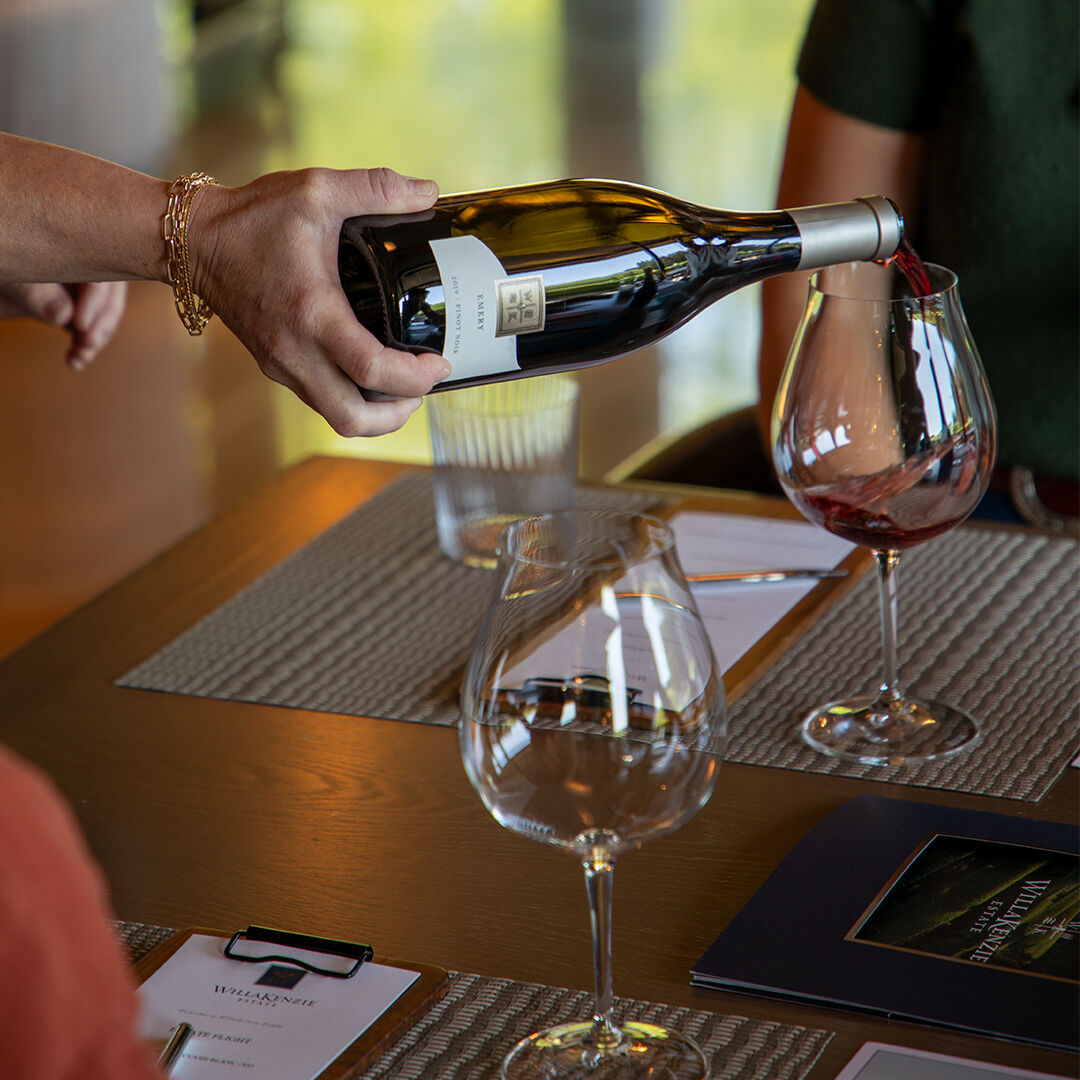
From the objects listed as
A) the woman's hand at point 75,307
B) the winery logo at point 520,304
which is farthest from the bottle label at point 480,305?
the woman's hand at point 75,307

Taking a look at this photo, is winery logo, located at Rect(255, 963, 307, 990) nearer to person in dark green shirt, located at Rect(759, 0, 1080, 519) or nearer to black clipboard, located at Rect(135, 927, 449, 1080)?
black clipboard, located at Rect(135, 927, 449, 1080)

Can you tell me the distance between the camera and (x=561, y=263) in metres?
0.80

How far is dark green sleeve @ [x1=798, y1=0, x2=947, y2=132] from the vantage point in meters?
1.37

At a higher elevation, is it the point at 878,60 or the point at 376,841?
the point at 878,60

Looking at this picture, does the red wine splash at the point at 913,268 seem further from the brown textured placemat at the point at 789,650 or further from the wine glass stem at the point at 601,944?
the wine glass stem at the point at 601,944

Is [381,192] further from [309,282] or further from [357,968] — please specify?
[357,968]

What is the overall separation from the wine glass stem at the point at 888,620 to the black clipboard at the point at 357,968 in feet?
1.05

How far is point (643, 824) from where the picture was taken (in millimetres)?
526

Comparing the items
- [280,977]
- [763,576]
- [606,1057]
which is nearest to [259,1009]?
[280,977]

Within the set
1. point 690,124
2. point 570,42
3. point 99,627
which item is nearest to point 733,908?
point 99,627

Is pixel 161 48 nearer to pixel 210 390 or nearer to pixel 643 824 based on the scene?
pixel 210 390

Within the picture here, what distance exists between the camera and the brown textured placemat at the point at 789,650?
0.80 metres

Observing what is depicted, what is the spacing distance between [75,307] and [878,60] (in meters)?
0.73

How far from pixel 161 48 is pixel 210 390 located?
199 centimetres
